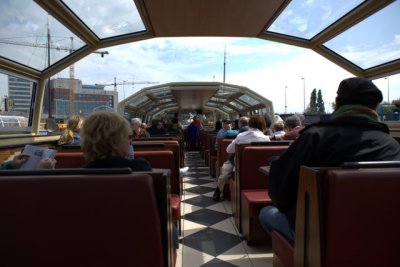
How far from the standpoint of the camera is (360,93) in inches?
69.1

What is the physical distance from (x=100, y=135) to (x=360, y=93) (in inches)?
58.6

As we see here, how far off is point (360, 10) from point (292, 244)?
12.1ft

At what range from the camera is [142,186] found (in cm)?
141

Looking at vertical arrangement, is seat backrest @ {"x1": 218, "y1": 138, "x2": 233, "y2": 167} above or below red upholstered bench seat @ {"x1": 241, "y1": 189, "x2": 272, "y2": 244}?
above

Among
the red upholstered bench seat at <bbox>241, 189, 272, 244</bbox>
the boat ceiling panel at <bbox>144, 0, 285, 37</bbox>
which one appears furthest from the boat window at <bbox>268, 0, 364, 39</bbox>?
the red upholstered bench seat at <bbox>241, 189, 272, 244</bbox>

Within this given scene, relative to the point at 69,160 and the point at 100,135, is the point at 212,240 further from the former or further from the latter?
the point at 100,135

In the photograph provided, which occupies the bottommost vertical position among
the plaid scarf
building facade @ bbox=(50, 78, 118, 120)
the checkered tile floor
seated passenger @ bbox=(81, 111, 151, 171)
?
the checkered tile floor

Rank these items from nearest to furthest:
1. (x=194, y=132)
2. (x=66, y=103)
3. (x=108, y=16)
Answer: (x=108, y=16) → (x=194, y=132) → (x=66, y=103)

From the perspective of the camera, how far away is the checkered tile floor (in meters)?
2.88

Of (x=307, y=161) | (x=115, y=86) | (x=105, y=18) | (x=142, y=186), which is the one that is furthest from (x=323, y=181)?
(x=115, y=86)

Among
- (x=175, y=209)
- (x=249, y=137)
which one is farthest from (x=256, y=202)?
(x=249, y=137)

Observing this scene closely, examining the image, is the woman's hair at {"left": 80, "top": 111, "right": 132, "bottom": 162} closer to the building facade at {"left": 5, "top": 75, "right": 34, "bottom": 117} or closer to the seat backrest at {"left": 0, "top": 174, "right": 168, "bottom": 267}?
the seat backrest at {"left": 0, "top": 174, "right": 168, "bottom": 267}

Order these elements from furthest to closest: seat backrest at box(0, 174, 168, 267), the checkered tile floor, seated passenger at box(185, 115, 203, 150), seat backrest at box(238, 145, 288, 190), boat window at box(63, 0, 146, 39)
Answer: seated passenger at box(185, 115, 203, 150) → boat window at box(63, 0, 146, 39) → seat backrest at box(238, 145, 288, 190) → the checkered tile floor → seat backrest at box(0, 174, 168, 267)

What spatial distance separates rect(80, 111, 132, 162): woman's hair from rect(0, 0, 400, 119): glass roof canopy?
293cm
